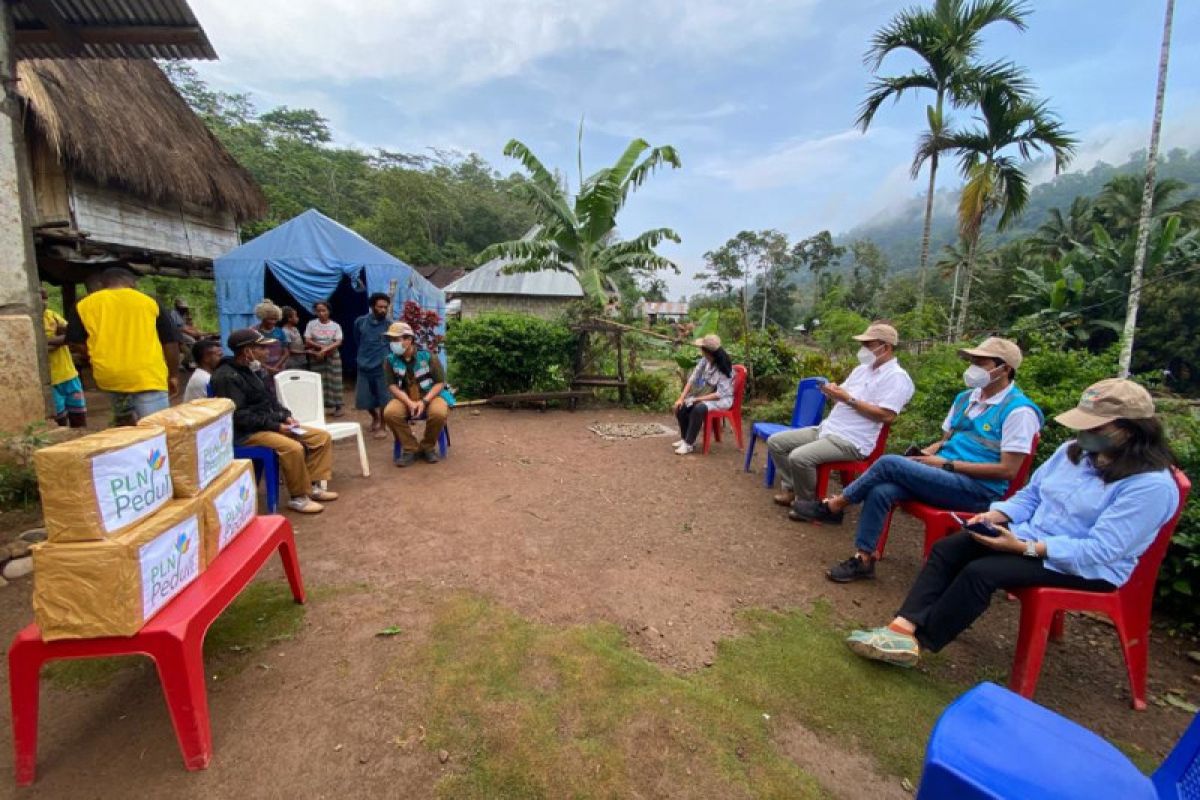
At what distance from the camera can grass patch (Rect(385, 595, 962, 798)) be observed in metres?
1.79

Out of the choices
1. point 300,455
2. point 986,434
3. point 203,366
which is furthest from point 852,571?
point 203,366

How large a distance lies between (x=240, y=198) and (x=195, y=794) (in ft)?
41.3

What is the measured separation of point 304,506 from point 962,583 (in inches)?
164

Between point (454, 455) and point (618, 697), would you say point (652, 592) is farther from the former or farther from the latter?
point (454, 455)

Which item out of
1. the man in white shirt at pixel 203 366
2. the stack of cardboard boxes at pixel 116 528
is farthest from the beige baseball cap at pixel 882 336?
the man in white shirt at pixel 203 366

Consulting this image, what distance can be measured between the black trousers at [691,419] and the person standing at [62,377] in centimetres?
627

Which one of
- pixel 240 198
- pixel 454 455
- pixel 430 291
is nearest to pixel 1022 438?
pixel 454 455

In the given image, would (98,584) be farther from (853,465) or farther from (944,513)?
(853,465)

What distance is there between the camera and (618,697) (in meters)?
2.13

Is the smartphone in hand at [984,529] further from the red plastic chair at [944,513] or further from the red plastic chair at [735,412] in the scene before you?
the red plastic chair at [735,412]

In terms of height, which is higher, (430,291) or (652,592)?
(430,291)

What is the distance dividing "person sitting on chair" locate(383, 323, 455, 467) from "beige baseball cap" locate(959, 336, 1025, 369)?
4.24m

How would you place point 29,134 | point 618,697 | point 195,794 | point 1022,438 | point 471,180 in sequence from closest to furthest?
1. point 195,794
2. point 618,697
3. point 1022,438
4. point 29,134
5. point 471,180

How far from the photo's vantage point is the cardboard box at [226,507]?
2.08 m
